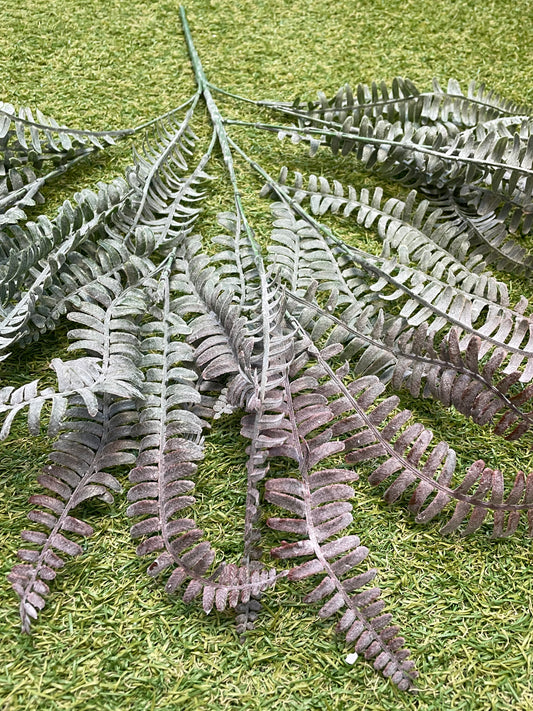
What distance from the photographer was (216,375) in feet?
3.15

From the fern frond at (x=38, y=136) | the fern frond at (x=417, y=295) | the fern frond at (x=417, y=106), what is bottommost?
the fern frond at (x=417, y=295)

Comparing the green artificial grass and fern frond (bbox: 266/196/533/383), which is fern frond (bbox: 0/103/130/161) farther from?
fern frond (bbox: 266/196/533/383)

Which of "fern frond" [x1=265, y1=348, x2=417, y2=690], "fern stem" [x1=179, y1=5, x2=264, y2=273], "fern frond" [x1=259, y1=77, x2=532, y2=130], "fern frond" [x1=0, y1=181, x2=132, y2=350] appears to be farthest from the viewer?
"fern frond" [x1=259, y1=77, x2=532, y2=130]

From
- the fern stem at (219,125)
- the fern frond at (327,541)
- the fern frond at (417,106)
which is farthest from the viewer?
the fern frond at (417,106)

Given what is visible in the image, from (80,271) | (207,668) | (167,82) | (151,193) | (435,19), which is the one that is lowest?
(207,668)

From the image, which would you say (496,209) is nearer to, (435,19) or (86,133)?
(435,19)

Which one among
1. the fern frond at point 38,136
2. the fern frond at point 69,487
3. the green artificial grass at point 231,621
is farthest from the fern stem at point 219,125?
the fern frond at point 69,487

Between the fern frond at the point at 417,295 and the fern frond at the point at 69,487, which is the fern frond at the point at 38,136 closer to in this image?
the fern frond at the point at 417,295

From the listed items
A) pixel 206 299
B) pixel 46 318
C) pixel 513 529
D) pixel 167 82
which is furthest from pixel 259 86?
pixel 513 529

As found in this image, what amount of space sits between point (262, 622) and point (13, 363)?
60 cm

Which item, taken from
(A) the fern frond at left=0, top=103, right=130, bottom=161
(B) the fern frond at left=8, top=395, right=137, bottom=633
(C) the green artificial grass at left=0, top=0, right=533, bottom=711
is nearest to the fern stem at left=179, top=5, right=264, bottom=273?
(C) the green artificial grass at left=0, top=0, right=533, bottom=711

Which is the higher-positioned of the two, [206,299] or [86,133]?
[86,133]

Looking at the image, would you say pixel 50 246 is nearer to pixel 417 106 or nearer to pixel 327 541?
pixel 327 541

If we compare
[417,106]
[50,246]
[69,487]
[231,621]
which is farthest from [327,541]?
[417,106]
